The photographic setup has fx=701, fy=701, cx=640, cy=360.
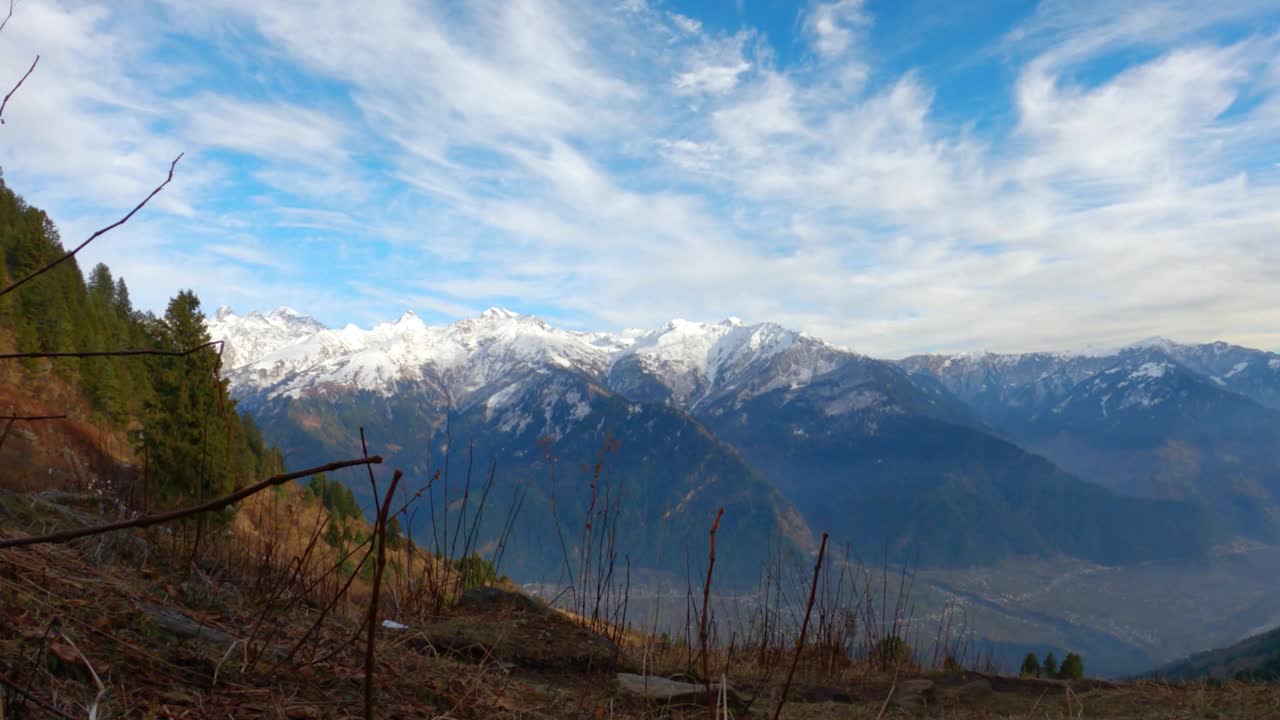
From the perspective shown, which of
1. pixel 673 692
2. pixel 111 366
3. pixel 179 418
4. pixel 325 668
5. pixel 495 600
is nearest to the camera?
pixel 325 668

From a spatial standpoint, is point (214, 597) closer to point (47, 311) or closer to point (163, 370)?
point (163, 370)

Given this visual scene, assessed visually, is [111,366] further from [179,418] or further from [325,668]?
[325,668]

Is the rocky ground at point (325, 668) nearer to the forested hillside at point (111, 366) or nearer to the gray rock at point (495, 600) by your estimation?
the gray rock at point (495, 600)

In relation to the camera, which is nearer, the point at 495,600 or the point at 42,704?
the point at 42,704

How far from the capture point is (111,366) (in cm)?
4719

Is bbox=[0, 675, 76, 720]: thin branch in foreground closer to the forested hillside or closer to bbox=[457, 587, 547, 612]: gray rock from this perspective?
bbox=[457, 587, 547, 612]: gray rock

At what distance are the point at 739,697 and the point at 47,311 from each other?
58.6m

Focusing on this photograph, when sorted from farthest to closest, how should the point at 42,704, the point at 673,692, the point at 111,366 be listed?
the point at 111,366 < the point at 673,692 < the point at 42,704

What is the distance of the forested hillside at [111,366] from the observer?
Result: 30.1 metres

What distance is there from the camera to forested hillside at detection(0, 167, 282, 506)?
30.1m

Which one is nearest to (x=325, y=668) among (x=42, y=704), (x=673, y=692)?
(x=42, y=704)

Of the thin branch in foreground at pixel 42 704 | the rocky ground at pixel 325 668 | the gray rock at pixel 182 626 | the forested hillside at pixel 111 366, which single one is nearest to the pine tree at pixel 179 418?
the forested hillside at pixel 111 366

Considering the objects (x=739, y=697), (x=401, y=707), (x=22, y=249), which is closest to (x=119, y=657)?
(x=401, y=707)

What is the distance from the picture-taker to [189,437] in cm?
3058
